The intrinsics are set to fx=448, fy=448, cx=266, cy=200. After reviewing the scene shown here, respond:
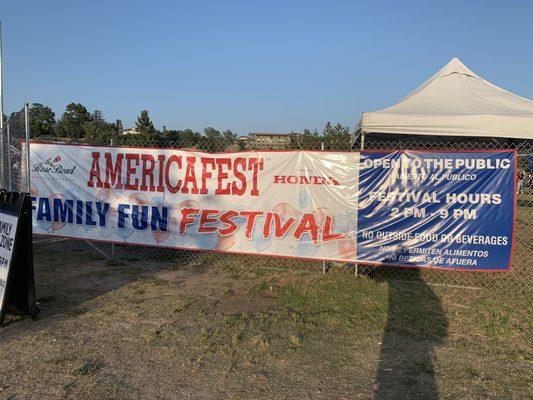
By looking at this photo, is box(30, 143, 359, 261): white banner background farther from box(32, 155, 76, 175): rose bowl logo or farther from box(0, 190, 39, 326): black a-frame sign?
box(0, 190, 39, 326): black a-frame sign

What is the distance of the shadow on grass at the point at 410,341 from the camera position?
138 inches

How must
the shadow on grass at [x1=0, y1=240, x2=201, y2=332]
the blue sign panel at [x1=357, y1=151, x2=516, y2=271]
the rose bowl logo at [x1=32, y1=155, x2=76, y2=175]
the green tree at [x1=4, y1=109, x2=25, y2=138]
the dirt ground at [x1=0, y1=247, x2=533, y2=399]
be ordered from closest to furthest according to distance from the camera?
the dirt ground at [x1=0, y1=247, x2=533, y2=399]
the shadow on grass at [x1=0, y1=240, x2=201, y2=332]
the blue sign panel at [x1=357, y1=151, x2=516, y2=271]
the green tree at [x1=4, y1=109, x2=25, y2=138]
the rose bowl logo at [x1=32, y1=155, x2=76, y2=175]

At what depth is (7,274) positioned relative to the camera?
15.1ft

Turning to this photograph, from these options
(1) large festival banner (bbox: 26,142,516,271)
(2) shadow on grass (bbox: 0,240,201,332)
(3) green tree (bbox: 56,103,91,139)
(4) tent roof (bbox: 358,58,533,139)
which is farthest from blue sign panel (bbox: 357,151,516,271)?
(3) green tree (bbox: 56,103,91,139)

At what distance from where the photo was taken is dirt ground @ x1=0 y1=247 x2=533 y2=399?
11.5ft

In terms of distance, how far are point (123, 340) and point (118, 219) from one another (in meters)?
3.35

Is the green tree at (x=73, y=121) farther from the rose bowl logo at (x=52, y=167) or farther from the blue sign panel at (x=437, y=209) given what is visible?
the blue sign panel at (x=437, y=209)

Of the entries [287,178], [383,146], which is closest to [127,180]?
[287,178]

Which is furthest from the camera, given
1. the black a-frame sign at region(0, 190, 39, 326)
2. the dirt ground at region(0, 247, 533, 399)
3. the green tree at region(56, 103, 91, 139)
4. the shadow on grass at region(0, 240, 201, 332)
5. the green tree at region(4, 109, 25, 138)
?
the green tree at region(56, 103, 91, 139)

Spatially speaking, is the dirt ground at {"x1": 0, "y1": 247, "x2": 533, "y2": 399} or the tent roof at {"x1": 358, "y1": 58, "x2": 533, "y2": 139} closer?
the dirt ground at {"x1": 0, "y1": 247, "x2": 533, "y2": 399}

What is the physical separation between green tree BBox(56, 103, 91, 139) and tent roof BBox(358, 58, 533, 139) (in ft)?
200

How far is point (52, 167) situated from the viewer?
7742mm

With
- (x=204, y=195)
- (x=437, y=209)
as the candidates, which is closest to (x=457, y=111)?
(x=437, y=209)

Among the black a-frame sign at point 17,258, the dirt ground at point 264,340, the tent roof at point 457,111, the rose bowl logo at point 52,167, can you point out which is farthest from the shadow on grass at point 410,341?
the rose bowl logo at point 52,167
